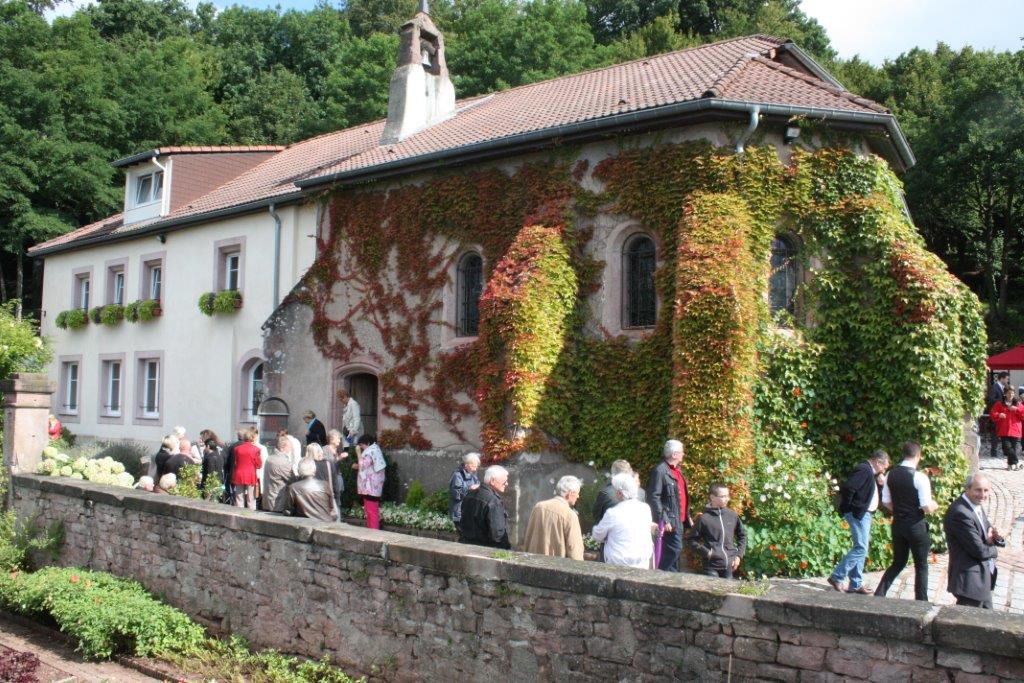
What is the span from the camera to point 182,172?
2397cm

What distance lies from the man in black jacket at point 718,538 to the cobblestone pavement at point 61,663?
5215 mm

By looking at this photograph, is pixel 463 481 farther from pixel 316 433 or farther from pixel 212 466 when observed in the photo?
pixel 316 433

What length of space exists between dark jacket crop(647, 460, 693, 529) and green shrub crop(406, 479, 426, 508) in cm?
614

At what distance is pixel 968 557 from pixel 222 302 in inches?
670

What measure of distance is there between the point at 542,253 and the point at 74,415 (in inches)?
718

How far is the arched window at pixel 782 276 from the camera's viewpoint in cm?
1314

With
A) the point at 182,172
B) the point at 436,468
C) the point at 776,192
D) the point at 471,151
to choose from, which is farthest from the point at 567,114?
the point at 182,172

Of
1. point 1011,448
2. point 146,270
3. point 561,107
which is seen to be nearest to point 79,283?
point 146,270

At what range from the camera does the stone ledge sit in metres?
4.41

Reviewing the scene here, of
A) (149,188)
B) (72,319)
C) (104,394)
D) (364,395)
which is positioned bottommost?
(104,394)

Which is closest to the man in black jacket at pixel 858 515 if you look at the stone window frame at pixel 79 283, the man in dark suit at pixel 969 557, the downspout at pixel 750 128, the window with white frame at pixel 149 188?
the man in dark suit at pixel 969 557

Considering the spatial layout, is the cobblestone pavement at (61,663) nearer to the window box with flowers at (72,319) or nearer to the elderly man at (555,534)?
the elderly man at (555,534)

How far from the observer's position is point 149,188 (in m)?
24.7

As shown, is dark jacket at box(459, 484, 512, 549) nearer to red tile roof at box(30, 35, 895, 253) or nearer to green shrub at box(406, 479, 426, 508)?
green shrub at box(406, 479, 426, 508)
